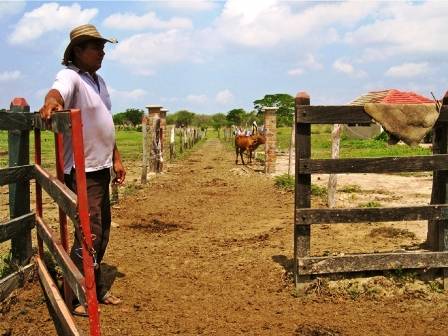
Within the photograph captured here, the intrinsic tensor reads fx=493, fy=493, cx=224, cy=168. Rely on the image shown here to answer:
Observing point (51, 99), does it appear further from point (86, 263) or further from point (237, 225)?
point (237, 225)

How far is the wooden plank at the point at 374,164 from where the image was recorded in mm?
4484

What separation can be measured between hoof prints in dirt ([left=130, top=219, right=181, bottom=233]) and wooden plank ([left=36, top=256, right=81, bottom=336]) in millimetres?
3018

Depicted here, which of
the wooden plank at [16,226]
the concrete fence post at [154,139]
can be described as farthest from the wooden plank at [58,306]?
the concrete fence post at [154,139]

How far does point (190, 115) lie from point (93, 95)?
117 meters

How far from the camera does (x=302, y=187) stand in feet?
15.0

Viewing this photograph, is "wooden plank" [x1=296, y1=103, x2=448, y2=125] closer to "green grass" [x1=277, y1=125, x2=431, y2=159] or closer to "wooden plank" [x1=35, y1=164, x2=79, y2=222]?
"wooden plank" [x1=35, y1=164, x2=79, y2=222]

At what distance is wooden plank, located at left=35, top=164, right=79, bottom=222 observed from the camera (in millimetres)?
2658

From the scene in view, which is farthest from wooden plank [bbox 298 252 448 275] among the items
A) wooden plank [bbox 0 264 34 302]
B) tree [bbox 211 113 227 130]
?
tree [bbox 211 113 227 130]

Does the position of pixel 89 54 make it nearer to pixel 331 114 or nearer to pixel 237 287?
pixel 331 114

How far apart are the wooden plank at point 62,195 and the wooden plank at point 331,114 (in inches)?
85.6

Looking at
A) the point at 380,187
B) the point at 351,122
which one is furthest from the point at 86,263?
the point at 380,187

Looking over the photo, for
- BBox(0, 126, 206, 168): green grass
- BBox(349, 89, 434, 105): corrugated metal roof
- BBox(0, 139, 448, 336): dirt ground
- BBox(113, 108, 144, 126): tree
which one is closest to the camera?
BBox(0, 139, 448, 336): dirt ground

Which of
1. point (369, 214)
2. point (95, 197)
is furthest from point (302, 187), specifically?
point (95, 197)

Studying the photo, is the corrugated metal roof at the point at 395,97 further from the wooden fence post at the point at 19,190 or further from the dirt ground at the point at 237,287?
the wooden fence post at the point at 19,190
